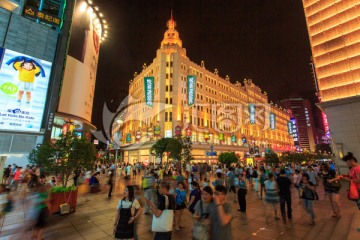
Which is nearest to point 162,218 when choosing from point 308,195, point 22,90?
point 308,195

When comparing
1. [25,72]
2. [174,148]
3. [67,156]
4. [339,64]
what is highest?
[339,64]

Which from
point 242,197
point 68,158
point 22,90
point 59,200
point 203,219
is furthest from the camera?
point 22,90

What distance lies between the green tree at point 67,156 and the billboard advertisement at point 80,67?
75.5 ft

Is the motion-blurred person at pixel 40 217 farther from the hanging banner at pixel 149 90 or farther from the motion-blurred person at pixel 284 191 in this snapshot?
the hanging banner at pixel 149 90

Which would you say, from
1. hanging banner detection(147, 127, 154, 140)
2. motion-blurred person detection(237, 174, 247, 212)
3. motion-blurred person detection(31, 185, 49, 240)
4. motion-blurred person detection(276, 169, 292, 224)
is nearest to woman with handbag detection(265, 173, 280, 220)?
motion-blurred person detection(276, 169, 292, 224)

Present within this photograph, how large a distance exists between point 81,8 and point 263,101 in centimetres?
7483

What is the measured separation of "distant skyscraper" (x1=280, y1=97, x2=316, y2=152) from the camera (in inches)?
6417

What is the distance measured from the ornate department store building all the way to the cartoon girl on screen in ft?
48.6

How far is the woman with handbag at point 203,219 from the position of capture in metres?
2.83

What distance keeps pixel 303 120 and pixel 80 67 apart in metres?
199

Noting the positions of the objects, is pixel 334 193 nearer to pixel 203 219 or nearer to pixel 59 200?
pixel 203 219

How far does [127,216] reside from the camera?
3650mm

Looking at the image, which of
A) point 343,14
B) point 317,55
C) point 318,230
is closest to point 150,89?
point 317,55

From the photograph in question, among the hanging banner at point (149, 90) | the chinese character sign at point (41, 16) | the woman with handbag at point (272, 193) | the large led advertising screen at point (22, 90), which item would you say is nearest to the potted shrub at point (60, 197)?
the woman with handbag at point (272, 193)
